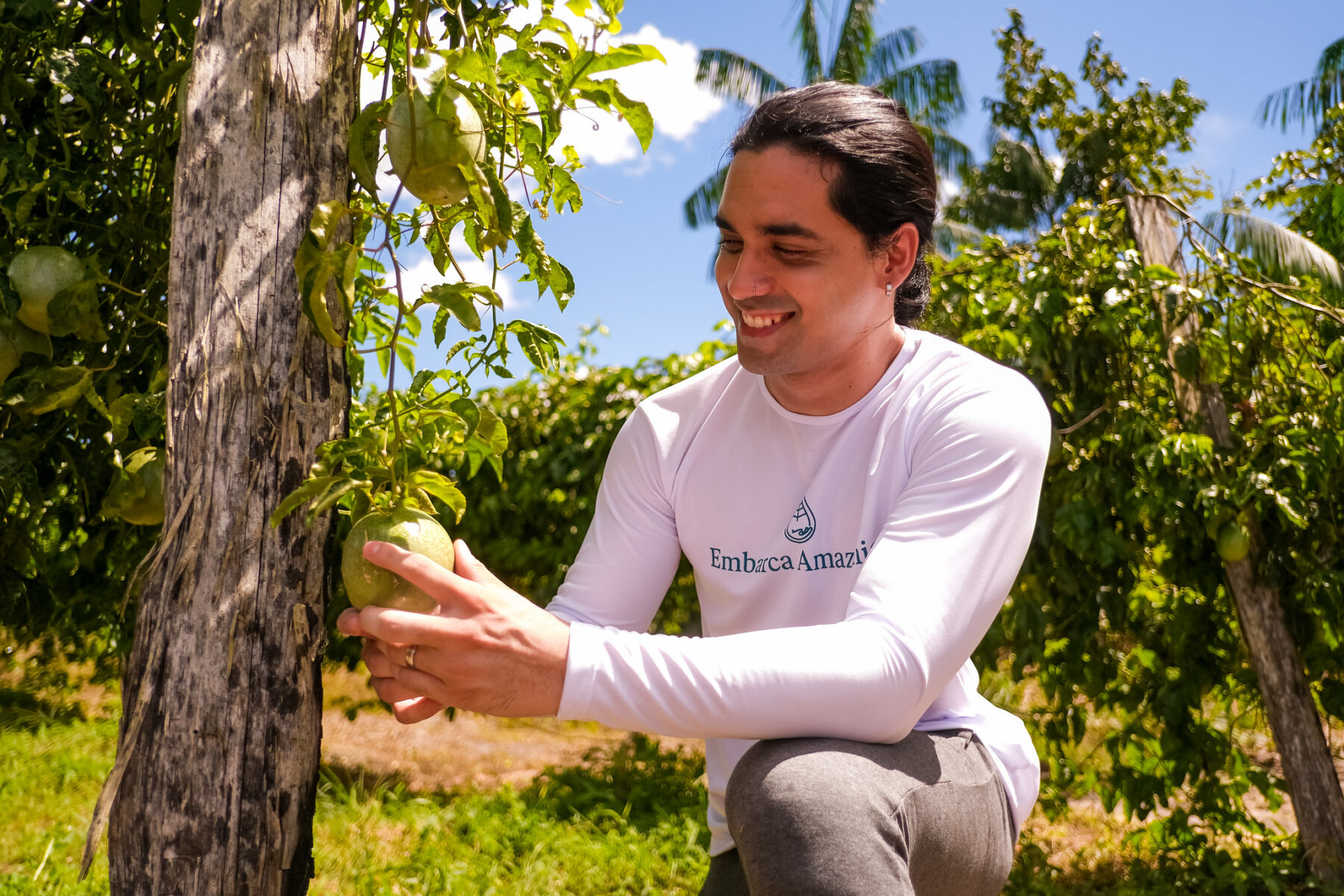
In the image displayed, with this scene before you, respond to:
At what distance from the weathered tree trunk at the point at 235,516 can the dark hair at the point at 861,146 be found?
67 cm

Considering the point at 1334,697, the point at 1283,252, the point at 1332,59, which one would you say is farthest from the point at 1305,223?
the point at 1332,59

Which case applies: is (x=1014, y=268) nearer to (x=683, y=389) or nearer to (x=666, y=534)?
(x=683, y=389)

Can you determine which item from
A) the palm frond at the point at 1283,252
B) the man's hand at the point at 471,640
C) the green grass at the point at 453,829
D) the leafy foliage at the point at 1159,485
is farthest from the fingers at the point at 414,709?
the palm frond at the point at 1283,252

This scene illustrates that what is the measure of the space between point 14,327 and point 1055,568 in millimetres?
2448

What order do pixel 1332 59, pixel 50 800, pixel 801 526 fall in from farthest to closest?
pixel 1332 59
pixel 50 800
pixel 801 526

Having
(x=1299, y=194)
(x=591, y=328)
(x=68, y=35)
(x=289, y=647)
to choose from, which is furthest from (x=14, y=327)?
(x=1299, y=194)

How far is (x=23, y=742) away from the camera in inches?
151

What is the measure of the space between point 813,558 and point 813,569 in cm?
2

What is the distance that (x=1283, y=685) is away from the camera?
281cm

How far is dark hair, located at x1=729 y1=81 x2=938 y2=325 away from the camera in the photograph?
4.85 feet

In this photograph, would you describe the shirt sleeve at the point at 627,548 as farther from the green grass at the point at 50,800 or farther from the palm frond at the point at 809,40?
the palm frond at the point at 809,40

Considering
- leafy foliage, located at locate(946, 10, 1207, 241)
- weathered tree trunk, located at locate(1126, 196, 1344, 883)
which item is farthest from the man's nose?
leafy foliage, located at locate(946, 10, 1207, 241)

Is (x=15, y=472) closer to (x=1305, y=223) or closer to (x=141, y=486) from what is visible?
(x=141, y=486)

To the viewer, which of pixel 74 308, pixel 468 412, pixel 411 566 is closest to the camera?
pixel 411 566
